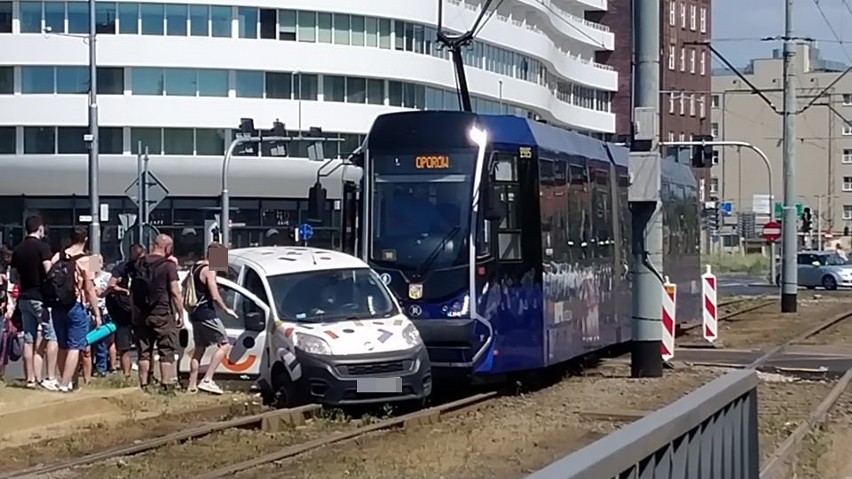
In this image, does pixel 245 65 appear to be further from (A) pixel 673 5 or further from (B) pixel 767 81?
(B) pixel 767 81

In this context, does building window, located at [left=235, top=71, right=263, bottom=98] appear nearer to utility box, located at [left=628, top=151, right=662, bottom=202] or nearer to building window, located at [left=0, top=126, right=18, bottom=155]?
building window, located at [left=0, top=126, right=18, bottom=155]

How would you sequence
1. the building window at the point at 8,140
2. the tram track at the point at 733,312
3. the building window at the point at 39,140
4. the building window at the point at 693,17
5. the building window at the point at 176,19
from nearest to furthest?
the tram track at the point at 733,312, the building window at the point at 176,19, the building window at the point at 39,140, the building window at the point at 8,140, the building window at the point at 693,17

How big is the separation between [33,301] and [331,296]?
336cm

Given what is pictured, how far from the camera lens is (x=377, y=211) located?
700 inches

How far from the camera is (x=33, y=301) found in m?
16.8

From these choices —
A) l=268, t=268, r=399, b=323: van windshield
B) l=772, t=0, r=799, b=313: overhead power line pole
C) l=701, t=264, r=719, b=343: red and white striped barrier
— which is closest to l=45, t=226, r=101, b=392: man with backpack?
l=268, t=268, r=399, b=323: van windshield

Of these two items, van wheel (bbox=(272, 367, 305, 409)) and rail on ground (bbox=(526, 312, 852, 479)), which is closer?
rail on ground (bbox=(526, 312, 852, 479))

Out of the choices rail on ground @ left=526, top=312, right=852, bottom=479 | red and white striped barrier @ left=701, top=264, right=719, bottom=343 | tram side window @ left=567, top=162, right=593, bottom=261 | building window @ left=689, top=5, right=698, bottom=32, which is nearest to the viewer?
rail on ground @ left=526, top=312, right=852, bottom=479

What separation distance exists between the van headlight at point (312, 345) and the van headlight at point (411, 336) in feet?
2.98

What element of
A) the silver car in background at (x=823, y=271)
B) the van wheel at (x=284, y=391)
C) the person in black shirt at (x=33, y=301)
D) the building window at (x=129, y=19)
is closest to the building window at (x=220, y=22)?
the building window at (x=129, y=19)

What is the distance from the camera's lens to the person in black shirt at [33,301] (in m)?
16.7

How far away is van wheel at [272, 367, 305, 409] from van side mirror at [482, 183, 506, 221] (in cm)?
312

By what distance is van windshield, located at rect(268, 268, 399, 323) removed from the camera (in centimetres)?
1634

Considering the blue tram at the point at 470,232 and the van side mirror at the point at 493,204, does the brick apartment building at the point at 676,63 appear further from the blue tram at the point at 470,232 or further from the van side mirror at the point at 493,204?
the van side mirror at the point at 493,204
